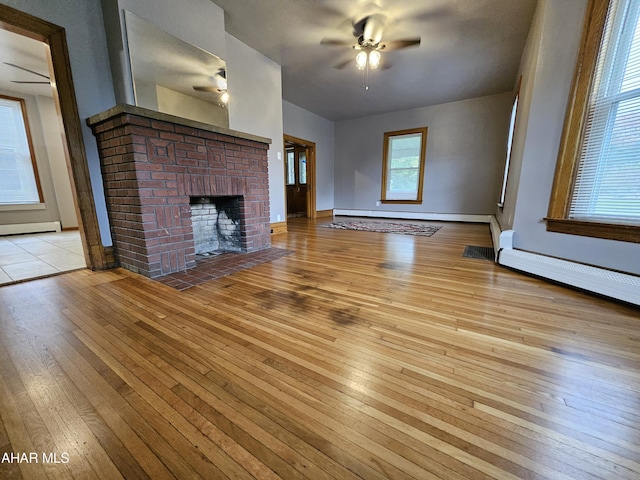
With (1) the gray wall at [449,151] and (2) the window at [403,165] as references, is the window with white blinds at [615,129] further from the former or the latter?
(2) the window at [403,165]

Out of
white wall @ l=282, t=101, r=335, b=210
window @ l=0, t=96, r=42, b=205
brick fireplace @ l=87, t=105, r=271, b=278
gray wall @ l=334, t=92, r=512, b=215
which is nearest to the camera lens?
brick fireplace @ l=87, t=105, r=271, b=278

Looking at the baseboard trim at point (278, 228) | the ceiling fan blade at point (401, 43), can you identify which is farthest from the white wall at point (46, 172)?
the ceiling fan blade at point (401, 43)

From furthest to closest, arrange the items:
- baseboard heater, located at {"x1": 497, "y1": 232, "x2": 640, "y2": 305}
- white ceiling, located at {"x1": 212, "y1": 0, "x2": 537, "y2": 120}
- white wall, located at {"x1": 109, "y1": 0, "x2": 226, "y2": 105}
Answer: white ceiling, located at {"x1": 212, "y1": 0, "x2": 537, "y2": 120} → white wall, located at {"x1": 109, "y1": 0, "x2": 226, "y2": 105} → baseboard heater, located at {"x1": 497, "y1": 232, "x2": 640, "y2": 305}

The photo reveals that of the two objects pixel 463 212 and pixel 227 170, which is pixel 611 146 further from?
pixel 463 212

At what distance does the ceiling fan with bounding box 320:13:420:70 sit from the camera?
9.14 ft

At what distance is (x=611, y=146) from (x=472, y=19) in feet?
7.10

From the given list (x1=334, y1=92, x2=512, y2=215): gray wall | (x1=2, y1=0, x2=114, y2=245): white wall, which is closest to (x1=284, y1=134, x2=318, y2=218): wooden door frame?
(x1=334, y1=92, x2=512, y2=215): gray wall

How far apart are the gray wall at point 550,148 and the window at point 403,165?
12.9 feet

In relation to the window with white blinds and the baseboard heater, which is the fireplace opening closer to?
the baseboard heater

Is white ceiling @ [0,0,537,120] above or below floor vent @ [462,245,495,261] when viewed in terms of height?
above

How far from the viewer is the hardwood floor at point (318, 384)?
0.68 m

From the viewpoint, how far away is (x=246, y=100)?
341cm

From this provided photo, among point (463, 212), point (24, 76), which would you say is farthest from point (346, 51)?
point (24, 76)

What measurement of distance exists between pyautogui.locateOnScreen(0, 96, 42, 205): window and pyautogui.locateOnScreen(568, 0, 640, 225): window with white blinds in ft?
25.0
